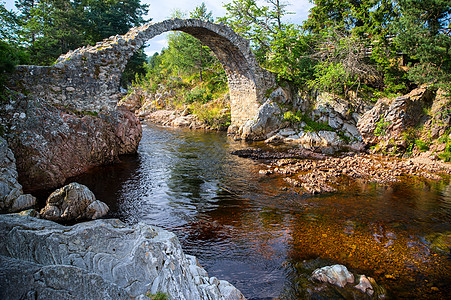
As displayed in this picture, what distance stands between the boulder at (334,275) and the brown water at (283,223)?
191 mm

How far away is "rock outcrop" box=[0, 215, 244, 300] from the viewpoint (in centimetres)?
207

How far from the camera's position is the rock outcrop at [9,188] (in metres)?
6.08

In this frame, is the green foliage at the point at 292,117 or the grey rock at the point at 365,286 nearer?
the grey rock at the point at 365,286

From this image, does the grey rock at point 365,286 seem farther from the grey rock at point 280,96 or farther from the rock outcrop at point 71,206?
the grey rock at point 280,96

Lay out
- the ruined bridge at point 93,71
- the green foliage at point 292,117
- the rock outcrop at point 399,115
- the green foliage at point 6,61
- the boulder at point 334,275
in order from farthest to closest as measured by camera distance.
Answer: the green foliage at point 292,117
the rock outcrop at point 399,115
the ruined bridge at point 93,71
the green foliage at point 6,61
the boulder at point 334,275

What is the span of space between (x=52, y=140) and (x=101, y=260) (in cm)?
753

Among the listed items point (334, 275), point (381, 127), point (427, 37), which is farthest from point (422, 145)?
point (334, 275)

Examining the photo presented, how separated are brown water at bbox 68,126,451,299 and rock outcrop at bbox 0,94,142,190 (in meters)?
0.77

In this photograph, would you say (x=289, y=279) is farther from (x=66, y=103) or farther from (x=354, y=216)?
(x=66, y=103)

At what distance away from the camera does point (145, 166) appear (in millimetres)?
11414

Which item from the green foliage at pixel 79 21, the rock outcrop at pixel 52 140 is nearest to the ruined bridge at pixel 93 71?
the rock outcrop at pixel 52 140

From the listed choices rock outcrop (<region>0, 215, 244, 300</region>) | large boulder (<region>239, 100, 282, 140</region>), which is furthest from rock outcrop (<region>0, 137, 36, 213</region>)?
large boulder (<region>239, 100, 282, 140</region>)

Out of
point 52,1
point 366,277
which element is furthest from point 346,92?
point 52,1

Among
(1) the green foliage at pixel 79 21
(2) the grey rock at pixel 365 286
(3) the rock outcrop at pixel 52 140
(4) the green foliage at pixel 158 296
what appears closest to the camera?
(4) the green foliage at pixel 158 296
